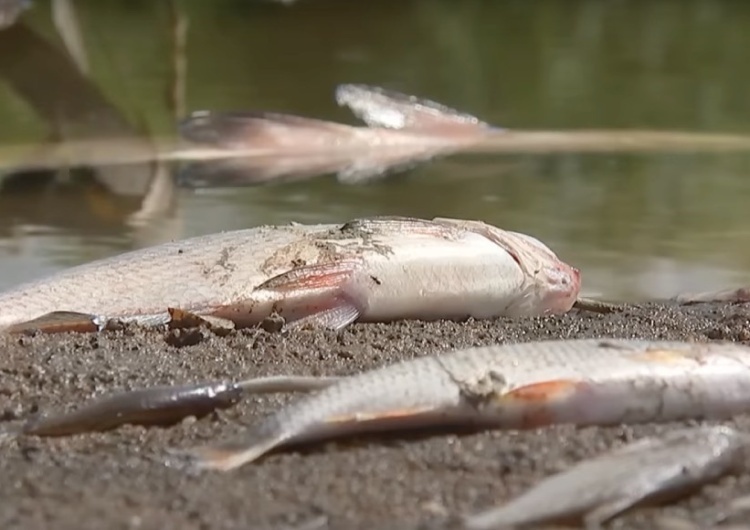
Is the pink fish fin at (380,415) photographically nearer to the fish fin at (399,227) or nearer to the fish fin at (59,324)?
the fish fin at (59,324)

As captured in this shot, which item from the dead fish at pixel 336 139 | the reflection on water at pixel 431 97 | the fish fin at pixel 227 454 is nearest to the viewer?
the fish fin at pixel 227 454

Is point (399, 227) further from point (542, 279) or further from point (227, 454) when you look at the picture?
point (227, 454)

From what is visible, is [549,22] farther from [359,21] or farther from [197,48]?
[197,48]

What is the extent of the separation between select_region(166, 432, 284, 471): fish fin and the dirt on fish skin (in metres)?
0.02

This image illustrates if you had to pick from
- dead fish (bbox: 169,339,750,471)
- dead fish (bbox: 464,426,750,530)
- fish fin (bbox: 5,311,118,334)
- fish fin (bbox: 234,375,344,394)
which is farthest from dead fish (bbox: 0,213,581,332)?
dead fish (bbox: 464,426,750,530)

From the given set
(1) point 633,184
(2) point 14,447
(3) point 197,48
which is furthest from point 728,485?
(3) point 197,48

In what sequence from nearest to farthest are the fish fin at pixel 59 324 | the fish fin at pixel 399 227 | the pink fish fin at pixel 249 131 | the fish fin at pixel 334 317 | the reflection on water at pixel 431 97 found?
the fish fin at pixel 59 324, the fish fin at pixel 334 317, the fish fin at pixel 399 227, the reflection on water at pixel 431 97, the pink fish fin at pixel 249 131

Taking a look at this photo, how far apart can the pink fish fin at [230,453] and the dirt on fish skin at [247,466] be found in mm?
24

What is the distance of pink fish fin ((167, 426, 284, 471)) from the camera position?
2.28 metres

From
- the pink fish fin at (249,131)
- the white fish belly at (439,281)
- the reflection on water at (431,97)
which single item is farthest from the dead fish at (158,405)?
the pink fish fin at (249,131)

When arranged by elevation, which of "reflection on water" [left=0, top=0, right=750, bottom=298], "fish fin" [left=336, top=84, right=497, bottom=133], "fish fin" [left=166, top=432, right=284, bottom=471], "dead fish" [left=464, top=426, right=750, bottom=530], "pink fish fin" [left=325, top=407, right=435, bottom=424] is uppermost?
"dead fish" [left=464, top=426, right=750, bottom=530]

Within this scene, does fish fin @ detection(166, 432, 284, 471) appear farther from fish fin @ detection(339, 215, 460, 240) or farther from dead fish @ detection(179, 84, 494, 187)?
dead fish @ detection(179, 84, 494, 187)

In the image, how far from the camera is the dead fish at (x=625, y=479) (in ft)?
6.65

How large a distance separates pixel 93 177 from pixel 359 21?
8.88 metres
